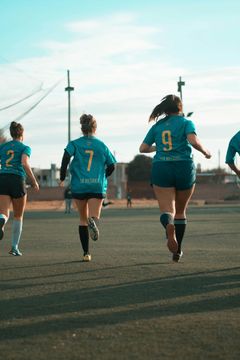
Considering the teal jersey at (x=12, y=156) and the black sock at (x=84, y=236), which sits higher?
the teal jersey at (x=12, y=156)

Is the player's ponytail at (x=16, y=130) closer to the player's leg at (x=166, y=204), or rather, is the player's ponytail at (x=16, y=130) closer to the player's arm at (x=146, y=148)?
the player's arm at (x=146, y=148)

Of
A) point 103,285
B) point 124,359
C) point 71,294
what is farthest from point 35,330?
point 103,285

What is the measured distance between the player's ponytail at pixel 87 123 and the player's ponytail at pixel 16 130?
1.06 m

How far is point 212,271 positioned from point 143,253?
2550 mm

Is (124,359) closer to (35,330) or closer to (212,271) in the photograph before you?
(35,330)

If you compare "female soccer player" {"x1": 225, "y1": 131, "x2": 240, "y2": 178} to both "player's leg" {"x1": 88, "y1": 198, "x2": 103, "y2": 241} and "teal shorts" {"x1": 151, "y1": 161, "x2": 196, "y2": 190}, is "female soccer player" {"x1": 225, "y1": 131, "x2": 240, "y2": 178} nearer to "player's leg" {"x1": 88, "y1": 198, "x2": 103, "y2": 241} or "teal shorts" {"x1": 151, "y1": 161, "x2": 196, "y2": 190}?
"teal shorts" {"x1": 151, "y1": 161, "x2": 196, "y2": 190}

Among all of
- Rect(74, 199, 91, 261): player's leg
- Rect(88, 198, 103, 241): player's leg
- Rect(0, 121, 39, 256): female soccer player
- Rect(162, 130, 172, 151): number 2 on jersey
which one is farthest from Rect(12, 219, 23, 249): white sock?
Rect(162, 130, 172, 151): number 2 on jersey

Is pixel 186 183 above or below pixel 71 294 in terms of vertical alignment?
above

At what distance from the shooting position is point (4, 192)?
34.3ft

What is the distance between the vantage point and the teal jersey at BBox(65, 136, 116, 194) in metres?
10.0

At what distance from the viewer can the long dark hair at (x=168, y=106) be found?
9.16 meters

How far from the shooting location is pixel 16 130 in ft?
34.7

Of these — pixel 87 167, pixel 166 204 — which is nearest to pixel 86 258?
pixel 87 167

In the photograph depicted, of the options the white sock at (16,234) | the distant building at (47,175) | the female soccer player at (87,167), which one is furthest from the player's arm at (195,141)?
the distant building at (47,175)
